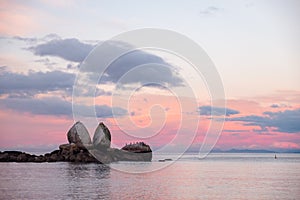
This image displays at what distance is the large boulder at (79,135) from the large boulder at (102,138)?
8.53ft

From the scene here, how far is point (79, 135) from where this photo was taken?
16700 centimetres

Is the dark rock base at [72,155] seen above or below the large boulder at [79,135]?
below

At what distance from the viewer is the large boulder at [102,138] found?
167 meters

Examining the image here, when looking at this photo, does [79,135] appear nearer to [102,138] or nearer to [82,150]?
[82,150]

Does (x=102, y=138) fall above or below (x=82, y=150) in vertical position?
above

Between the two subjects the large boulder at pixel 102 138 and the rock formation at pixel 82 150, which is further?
the large boulder at pixel 102 138

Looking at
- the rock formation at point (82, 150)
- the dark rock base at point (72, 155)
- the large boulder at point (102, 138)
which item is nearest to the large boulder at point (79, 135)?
the rock formation at point (82, 150)

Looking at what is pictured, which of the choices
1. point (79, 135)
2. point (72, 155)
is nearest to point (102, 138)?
point (79, 135)

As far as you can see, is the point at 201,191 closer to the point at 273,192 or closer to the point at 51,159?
the point at 273,192

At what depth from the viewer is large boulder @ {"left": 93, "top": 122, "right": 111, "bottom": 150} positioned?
547 ft

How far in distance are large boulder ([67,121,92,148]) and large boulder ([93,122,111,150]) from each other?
2599 mm

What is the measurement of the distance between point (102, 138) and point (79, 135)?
866 cm

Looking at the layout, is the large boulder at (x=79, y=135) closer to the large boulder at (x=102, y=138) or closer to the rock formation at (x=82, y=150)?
the rock formation at (x=82, y=150)

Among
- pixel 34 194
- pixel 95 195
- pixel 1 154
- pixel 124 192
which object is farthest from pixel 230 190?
pixel 1 154
